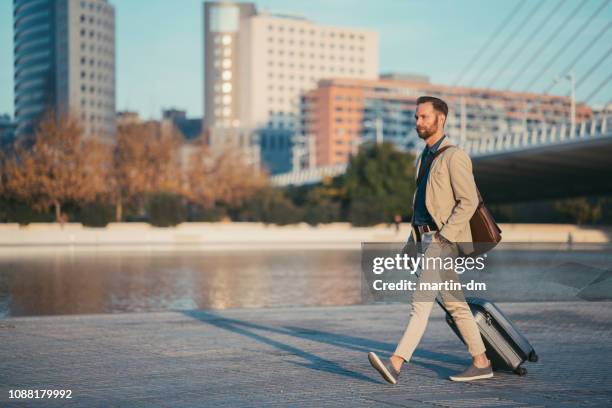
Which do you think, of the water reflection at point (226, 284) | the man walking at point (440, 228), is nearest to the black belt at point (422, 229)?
the man walking at point (440, 228)

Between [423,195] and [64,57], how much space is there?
161 m

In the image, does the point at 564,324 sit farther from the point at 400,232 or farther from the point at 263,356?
the point at 400,232

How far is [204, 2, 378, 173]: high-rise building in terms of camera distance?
185375 mm

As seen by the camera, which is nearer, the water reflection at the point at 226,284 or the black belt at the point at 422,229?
the black belt at the point at 422,229

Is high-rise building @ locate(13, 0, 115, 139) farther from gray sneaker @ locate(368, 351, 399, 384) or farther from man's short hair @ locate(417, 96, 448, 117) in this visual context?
gray sneaker @ locate(368, 351, 399, 384)

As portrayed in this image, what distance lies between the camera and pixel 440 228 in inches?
248

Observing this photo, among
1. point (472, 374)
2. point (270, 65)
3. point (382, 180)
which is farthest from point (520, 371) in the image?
point (270, 65)

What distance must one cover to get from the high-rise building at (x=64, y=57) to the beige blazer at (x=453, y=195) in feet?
505

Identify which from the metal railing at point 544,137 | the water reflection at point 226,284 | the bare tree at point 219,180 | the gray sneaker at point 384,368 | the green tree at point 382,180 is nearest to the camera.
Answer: the gray sneaker at point 384,368

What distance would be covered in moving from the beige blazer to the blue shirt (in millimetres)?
90

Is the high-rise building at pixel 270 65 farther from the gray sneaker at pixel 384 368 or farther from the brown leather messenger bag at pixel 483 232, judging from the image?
the gray sneaker at pixel 384 368

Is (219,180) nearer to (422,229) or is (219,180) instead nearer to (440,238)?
(422,229)

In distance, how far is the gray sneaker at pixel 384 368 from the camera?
243 inches

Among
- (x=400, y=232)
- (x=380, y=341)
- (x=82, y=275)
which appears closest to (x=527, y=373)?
(x=380, y=341)
